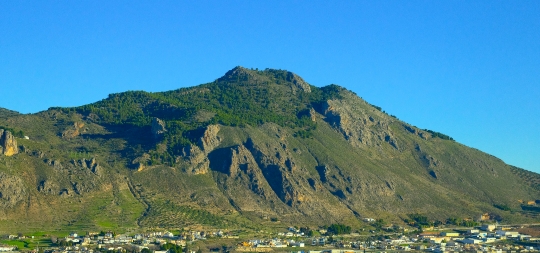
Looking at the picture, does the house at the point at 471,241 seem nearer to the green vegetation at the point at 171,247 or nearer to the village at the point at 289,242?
the village at the point at 289,242

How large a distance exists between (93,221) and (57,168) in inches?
847

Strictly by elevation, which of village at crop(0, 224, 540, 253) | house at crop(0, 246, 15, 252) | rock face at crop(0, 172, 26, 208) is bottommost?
house at crop(0, 246, 15, 252)

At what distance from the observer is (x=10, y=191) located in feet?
577

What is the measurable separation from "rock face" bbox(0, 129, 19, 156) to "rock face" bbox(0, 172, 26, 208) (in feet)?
41.5

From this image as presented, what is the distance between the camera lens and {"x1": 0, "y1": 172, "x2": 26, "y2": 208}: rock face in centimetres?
17388

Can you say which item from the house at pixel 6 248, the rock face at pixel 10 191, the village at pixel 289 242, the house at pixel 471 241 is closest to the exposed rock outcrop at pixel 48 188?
the rock face at pixel 10 191

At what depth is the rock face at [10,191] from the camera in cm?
17388

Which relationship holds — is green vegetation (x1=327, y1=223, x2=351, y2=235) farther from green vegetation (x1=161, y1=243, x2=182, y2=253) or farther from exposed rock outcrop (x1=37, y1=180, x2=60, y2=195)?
exposed rock outcrop (x1=37, y1=180, x2=60, y2=195)

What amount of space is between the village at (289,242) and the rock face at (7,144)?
115 ft

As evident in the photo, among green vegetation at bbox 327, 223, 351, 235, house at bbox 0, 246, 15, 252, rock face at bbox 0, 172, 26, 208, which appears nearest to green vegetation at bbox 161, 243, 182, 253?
house at bbox 0, 246, 15, 252

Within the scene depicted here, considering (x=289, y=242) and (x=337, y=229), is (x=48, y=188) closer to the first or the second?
(x=289, y=242)

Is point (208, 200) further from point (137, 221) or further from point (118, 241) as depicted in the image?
point (118, 241)

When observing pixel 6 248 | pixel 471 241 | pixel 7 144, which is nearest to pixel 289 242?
pixel 471 241

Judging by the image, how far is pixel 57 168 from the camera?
19175 cm
